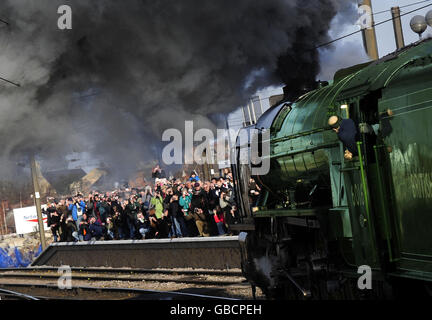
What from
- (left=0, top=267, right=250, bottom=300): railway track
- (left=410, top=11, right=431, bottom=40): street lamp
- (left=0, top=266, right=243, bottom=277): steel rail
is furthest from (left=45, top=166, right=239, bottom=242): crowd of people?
(left=410, top=11, right=431, bottom=40): street lamp

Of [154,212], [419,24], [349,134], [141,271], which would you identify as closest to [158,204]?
[154,212]

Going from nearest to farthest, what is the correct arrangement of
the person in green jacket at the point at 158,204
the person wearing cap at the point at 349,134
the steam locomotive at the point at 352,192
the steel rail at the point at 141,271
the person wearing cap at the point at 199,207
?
the steam locomotive at the point at 352,192
the person wearing cap at the point at 349,134
the steel rail at the point at 141,271
the person wearing cap at the point at 199,207
the person in green jacket at the point at 158,204

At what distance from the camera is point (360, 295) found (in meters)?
6.63

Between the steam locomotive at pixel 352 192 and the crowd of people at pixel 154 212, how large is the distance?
15.8ft

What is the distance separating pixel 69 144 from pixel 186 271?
461 cm

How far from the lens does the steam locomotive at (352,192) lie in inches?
215

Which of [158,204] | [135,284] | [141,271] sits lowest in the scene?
[135,284]

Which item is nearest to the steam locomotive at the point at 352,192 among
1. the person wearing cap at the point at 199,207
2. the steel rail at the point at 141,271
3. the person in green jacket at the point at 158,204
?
the steel rail at the point at 141,271

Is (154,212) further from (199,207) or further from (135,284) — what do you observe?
(135,284)

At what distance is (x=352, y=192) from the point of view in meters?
6.34

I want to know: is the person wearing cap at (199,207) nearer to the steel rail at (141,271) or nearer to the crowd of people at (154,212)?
the crowd of people at (154,212)

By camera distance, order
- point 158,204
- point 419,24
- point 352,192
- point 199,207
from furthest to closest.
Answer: point 158,204 < point 199,207 < point 419,24 < point 352,192

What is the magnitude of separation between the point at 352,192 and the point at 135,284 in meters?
10.6

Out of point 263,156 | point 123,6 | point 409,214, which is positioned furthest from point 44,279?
point 409,214
